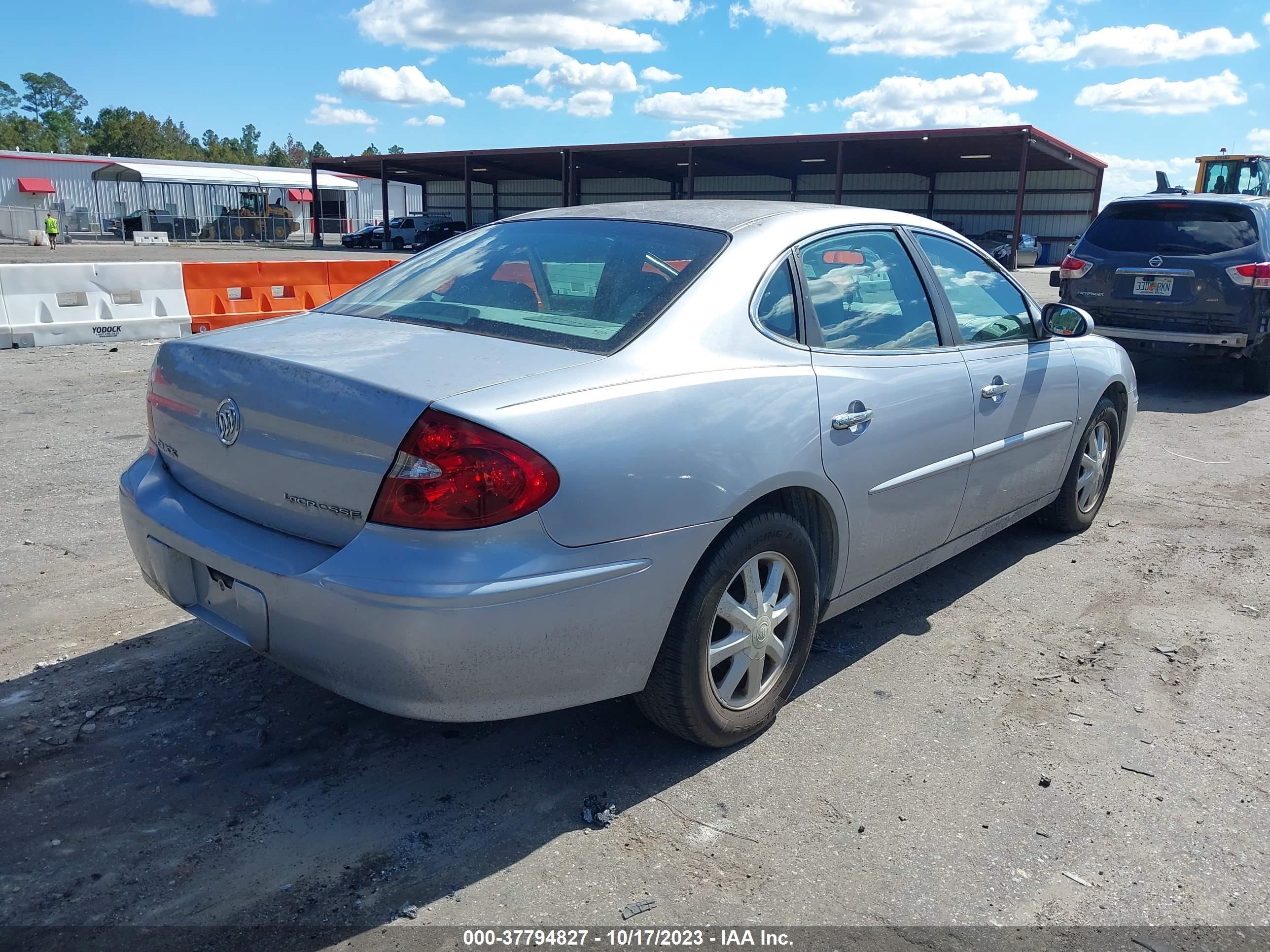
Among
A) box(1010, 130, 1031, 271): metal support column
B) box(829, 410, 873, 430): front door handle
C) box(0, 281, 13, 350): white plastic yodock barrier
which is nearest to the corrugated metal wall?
box(1010, 130, 1031, 271): metal support column

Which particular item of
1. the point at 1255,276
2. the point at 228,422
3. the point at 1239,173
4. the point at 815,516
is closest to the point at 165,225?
the point at 1239,173

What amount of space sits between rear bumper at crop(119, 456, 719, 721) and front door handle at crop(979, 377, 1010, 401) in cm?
177

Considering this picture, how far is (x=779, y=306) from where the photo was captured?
10.6 feet

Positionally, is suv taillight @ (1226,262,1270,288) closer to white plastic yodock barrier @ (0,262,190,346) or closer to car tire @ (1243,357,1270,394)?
car tire @ (1243,357,1270,394)

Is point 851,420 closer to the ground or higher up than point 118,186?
closer to the ground

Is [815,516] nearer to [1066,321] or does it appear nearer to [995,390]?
[995,390]

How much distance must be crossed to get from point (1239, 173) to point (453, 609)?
2813 cm

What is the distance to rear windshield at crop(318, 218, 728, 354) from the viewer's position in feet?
9.71

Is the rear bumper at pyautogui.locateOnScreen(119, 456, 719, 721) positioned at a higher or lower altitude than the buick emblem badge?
lower

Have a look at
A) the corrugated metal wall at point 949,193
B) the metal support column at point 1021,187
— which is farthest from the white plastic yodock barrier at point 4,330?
the corrugated metal wall at point 949,193

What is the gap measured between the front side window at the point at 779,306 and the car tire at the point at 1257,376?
8785 millimetres

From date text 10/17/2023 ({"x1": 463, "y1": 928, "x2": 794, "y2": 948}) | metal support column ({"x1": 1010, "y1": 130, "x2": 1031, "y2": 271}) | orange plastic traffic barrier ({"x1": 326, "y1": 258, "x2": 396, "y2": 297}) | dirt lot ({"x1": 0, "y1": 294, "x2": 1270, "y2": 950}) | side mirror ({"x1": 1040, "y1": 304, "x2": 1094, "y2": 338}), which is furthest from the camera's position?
metal support column ({"x1": 1010, "y1": 130, "x2": 1031, "y2": 271})

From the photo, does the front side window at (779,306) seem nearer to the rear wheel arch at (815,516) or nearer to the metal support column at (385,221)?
the rear wheel arch at (815,516)

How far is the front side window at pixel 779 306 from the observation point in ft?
10.3
